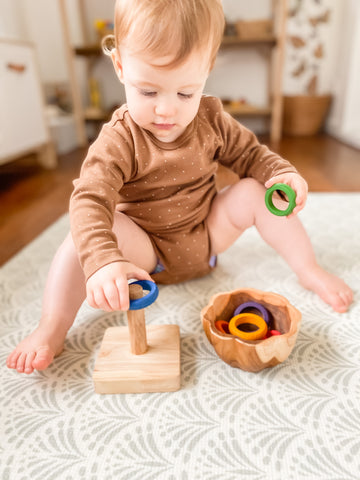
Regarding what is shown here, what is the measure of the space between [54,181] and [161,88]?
1.16 m

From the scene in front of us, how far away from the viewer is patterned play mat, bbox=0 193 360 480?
1.27 ft

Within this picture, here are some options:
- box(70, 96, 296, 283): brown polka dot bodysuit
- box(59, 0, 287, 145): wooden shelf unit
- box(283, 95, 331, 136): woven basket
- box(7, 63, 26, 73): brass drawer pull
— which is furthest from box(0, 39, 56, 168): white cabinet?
box(283, 95, 331, 136): woven basket

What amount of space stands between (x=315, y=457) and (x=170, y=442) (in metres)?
0.15

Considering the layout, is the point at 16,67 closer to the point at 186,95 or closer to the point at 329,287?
the point at 186,95

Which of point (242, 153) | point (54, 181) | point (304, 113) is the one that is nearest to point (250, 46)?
point (304, 113)

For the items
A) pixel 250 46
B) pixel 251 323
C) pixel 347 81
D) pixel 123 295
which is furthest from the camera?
pixel 250 46

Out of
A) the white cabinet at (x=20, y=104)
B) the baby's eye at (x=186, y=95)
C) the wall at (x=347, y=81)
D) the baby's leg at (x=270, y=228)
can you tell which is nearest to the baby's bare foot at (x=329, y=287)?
the baby's leg at (x=270, y=228)

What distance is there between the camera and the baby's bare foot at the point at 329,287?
0.62 metres

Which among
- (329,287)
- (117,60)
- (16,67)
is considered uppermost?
(117,60)

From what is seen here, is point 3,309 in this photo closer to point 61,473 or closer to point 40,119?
point 61,473

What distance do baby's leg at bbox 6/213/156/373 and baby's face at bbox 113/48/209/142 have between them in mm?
180

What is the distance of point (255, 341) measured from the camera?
479 millimetres

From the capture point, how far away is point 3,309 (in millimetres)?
667

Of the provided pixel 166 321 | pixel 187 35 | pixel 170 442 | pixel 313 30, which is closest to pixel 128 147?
pixel 187 35
